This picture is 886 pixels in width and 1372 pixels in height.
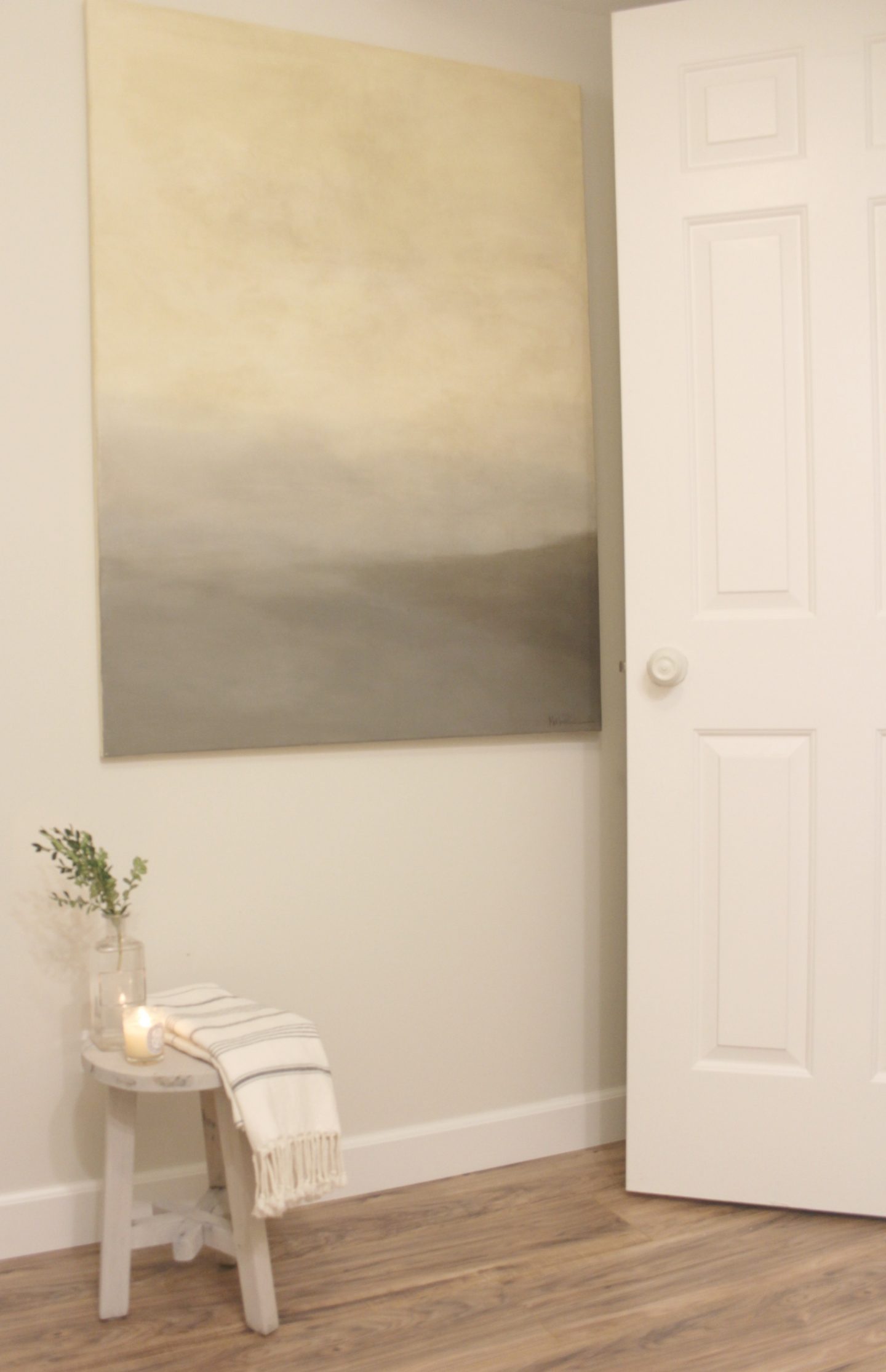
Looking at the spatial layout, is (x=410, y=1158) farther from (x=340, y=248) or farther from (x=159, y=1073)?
(x=340, y=248)

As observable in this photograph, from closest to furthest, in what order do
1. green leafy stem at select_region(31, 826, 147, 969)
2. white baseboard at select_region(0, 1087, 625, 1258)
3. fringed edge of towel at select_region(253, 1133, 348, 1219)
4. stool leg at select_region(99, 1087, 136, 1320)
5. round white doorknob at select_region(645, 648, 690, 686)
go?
fringed edge of towel at select_region(253, 1133, 348, 1219)
stool leg at select_region(99, 1087, 136, 1320)
green leafy stem at select_region(31, 826, 147, 969)
white baseboard at select_region(0, 1087, 625, 1258)
round white doorknob at select_region(645, 648, 690, 686)

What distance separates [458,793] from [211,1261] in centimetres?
Answer: 93

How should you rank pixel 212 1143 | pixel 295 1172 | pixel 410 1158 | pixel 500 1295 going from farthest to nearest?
pixel 410 1158, pixel 212 1143, pixel 500 1295, pixel 295 1172

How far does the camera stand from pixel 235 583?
2041 millimetres

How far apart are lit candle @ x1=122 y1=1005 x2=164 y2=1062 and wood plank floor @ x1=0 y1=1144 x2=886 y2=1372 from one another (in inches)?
16.1

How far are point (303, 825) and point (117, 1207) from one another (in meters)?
0.71

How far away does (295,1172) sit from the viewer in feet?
5.26

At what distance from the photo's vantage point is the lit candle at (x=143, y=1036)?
1.66 m

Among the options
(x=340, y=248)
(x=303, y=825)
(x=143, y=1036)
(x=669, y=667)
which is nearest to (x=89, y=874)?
(x=143, y=1036)

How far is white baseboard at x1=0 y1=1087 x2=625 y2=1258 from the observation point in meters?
1.92

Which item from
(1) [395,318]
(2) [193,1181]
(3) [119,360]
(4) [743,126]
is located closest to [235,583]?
(3) [119,360]

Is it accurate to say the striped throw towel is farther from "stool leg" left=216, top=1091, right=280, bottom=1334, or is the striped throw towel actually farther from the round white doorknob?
the round white doorknob

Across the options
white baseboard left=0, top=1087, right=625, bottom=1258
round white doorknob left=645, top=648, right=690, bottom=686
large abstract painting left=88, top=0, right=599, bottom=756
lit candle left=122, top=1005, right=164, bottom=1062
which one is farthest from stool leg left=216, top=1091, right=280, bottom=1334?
round white doorknob left=645, top=648, right=690, bottom=686

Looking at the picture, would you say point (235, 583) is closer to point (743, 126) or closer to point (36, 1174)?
point (36, 1174)
